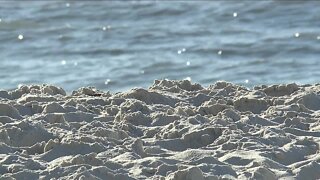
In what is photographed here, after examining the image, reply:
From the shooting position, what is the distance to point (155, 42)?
584 inches

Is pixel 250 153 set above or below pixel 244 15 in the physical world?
below

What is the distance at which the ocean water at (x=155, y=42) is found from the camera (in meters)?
12.4

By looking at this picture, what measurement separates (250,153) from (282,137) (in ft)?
1.28

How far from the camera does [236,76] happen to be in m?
12.2

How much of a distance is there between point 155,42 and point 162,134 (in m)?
9.17

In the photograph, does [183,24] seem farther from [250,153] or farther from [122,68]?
[250,153]

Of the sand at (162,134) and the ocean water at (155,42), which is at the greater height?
the ocean water at (155,42)

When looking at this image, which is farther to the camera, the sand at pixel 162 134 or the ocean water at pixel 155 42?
the ocean water at pixel 155 42

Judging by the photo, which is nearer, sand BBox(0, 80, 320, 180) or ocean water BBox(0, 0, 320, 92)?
sand BBox(0, 80, 320, 180)

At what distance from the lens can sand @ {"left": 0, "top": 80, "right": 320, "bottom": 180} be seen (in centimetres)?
500

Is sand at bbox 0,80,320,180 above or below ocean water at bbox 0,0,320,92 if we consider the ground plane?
below

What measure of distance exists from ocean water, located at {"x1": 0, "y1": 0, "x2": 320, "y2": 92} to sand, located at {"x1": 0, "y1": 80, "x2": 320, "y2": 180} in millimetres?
4589

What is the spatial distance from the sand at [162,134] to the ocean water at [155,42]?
4.59 meters

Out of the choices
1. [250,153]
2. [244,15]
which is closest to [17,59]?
[244,15]
